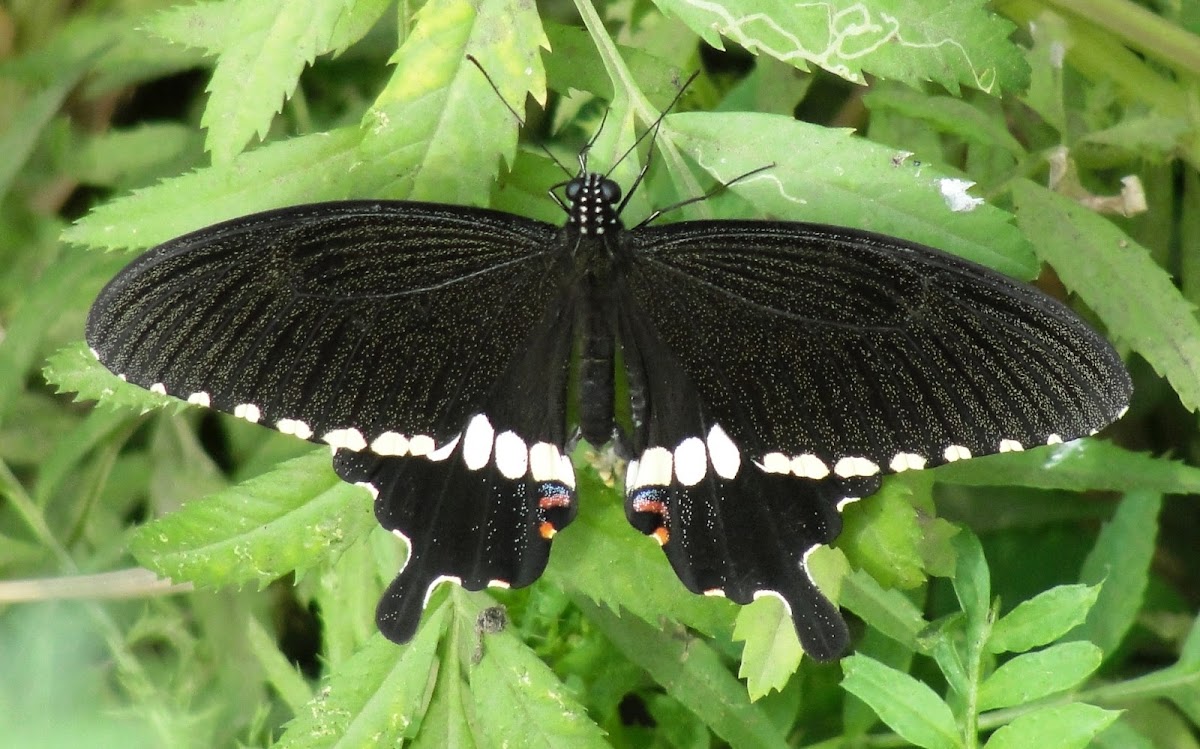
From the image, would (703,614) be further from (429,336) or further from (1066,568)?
(1066,568)

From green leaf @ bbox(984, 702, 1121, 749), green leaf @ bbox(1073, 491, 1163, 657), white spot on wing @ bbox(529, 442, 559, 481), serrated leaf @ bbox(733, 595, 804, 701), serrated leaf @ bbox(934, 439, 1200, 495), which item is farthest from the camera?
green leaf @ bbox(1073, 491, 1163, 657)

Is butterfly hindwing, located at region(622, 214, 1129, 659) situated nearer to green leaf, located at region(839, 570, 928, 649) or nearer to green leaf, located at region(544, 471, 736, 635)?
green leaf, located at region(544, 471, 736, 635)

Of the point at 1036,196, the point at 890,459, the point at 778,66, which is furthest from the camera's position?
the point at 778,66

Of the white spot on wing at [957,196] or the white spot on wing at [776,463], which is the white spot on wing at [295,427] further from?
the white spot on wing at [957,196]

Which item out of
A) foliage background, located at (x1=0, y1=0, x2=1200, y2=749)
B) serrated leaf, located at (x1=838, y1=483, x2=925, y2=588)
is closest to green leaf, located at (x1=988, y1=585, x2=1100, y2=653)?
foliage background, located at (x1=0, y1=0, x2=1200, y2=749)

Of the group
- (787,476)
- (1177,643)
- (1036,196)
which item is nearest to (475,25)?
(787,476)
